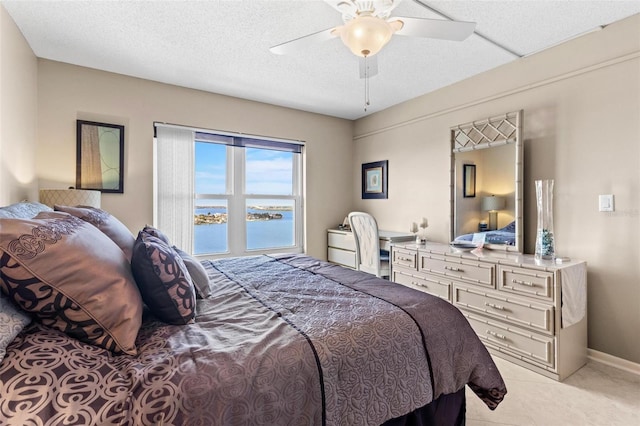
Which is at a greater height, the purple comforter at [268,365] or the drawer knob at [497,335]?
the purple comforter at [268,365]

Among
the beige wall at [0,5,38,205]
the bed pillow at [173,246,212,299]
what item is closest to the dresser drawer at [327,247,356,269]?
the bed pillow at [173,246,212,299]

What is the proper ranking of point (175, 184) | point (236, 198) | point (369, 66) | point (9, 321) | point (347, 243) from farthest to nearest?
point (347, 243), point (236, 198), point (175, 184), point (369, 66), point (9, 321)

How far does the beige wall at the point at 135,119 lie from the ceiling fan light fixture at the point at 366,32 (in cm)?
242

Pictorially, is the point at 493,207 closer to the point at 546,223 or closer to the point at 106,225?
the point at 546,223

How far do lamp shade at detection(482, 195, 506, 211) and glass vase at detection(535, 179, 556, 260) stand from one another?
0.39m

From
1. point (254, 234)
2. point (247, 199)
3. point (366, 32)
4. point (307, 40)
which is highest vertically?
point (307, 40)

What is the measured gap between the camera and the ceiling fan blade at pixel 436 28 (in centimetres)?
161

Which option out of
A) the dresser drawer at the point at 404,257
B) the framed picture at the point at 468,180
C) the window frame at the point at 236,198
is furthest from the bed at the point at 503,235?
the window frame at the point at 236,198

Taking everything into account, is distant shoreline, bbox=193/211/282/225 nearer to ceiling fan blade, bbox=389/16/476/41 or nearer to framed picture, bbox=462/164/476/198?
framed picture, bbox=462/164/476/198

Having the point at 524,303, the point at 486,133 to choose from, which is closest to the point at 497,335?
the point at 524,303

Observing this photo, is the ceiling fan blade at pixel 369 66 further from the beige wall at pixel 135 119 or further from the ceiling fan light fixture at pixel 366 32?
the beige wall at pixel 135 119

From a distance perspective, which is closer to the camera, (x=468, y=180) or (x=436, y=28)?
(x=436, y=28)

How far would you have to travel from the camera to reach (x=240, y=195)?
3.89 m

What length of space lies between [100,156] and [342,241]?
2918 mm
